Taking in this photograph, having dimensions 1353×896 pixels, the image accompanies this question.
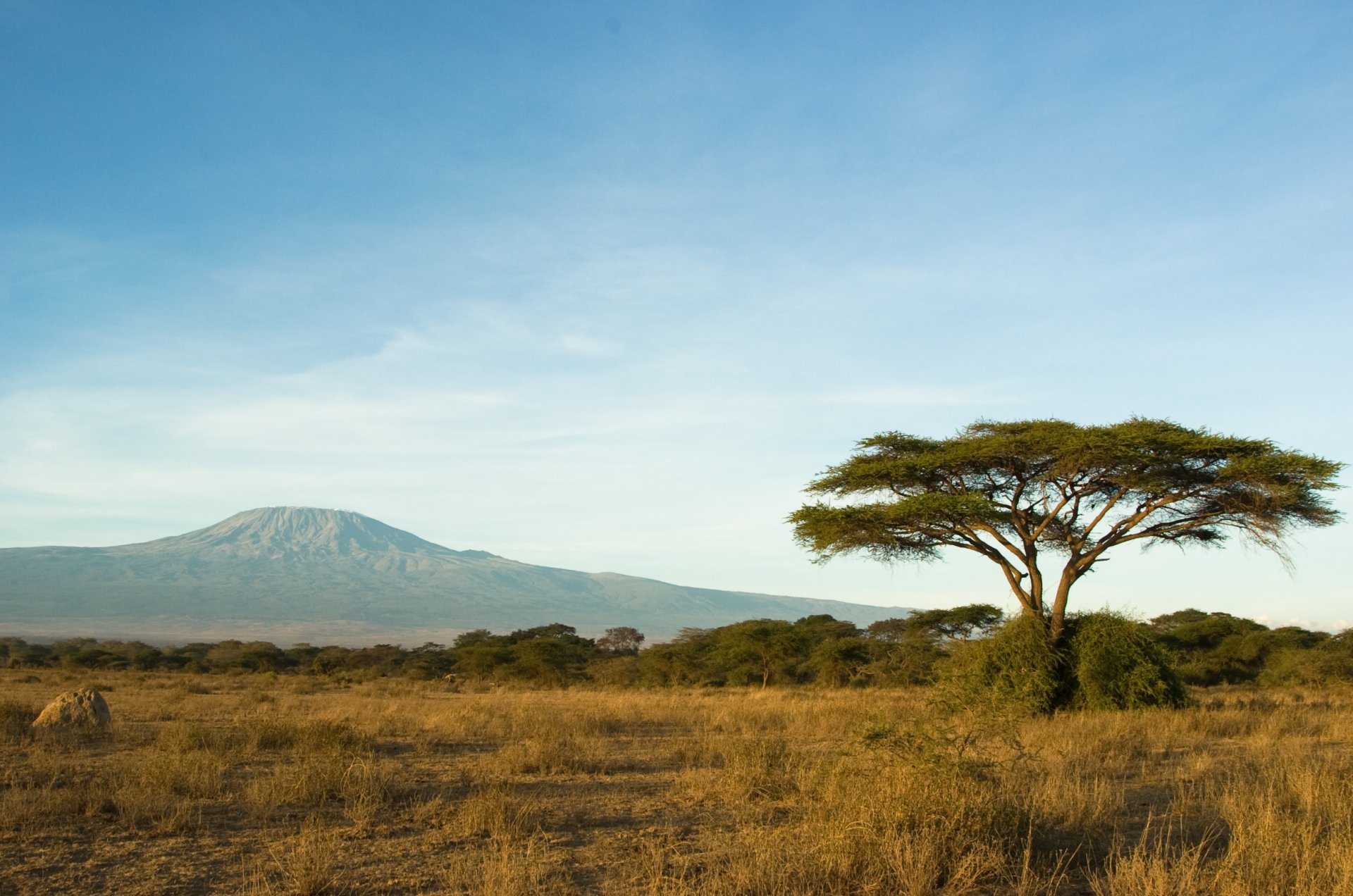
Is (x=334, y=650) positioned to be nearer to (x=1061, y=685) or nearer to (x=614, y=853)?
(x=1061, y=685)

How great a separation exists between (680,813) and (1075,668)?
11.1 meters

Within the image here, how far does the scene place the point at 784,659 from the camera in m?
35.9

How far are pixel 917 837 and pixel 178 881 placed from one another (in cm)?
459

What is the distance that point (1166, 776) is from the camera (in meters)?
10.0

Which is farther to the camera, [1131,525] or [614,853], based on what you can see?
[1131,525]

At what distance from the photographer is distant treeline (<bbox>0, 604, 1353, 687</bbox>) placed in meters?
33.3

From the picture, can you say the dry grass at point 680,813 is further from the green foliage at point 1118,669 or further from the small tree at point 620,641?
the small tree at point 620,641

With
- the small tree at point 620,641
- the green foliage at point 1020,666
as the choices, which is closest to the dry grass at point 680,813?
the green foliage at point 1020,666

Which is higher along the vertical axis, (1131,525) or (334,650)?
(1131,525)

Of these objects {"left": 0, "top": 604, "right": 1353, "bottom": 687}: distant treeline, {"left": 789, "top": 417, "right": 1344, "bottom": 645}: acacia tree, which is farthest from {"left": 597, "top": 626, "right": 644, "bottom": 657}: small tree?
{"left": 789, "top": 417, "right": 1344, "bottom": 645}: acacia tree

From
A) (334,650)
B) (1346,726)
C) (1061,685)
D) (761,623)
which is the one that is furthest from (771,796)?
(334,650)

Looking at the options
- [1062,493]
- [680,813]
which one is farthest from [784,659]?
[680,813]

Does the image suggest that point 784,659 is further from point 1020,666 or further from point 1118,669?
point 1118,669

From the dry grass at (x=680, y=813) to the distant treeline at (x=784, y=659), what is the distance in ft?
64.0
